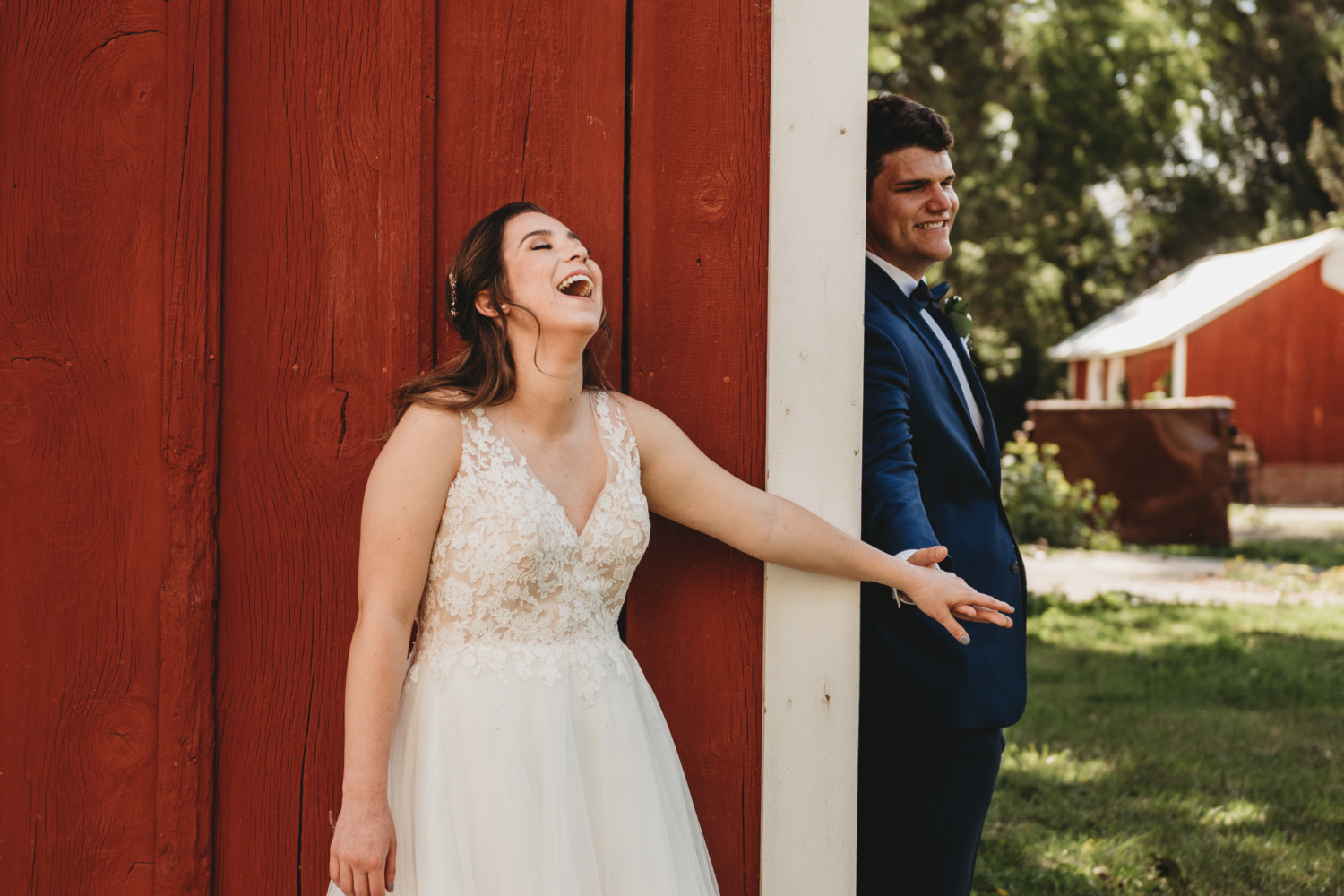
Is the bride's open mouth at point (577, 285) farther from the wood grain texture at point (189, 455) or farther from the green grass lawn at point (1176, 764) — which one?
the green grass lawn at point (1176, 764)

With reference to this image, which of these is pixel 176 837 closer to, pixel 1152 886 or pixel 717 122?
pixel 717 122

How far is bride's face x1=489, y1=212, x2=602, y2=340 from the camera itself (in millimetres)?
2070

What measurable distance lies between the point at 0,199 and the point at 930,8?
64.6 feet

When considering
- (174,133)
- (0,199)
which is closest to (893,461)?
(174,133)

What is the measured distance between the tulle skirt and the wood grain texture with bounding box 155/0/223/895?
18.0 inches

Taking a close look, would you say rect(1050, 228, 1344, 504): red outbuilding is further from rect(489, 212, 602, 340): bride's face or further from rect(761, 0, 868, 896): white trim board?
rect(489, 212, 602, 340): bride's face

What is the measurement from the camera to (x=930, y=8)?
1958 centimetres

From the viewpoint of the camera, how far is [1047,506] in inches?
448

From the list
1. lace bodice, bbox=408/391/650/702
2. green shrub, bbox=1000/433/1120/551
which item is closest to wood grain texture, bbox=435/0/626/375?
lace bodice, bbox=408/391/650/702

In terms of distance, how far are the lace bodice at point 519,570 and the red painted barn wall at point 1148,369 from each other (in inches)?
862

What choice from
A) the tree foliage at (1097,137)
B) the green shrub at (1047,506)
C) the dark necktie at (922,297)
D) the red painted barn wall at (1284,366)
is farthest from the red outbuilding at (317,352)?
the red painted barn wall at (1284,366)

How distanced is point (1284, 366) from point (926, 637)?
21108 mm

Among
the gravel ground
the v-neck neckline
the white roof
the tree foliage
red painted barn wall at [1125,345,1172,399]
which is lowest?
the gravel ground

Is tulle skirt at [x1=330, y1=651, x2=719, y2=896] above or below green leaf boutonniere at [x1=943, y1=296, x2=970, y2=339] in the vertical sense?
below
